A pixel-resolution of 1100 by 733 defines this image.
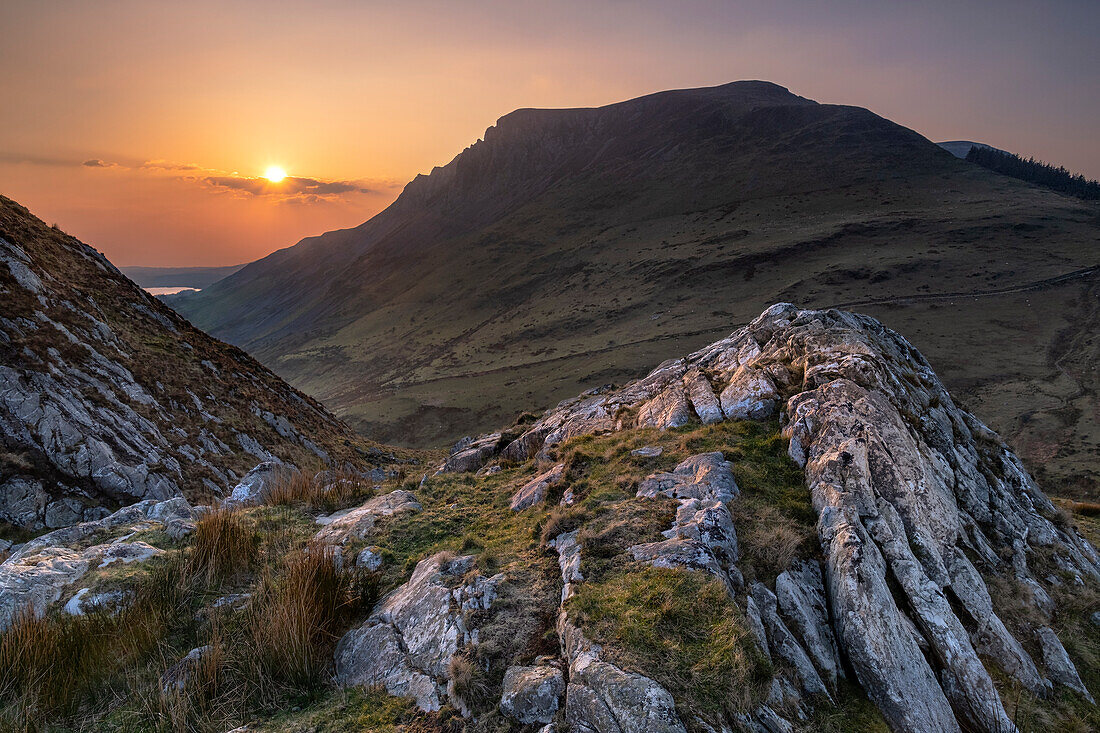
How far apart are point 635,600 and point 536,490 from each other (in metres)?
4.54

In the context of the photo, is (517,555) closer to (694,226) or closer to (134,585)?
(134,585)

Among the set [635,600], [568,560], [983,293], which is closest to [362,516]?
[568,560]

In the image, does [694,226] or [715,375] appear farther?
[694,226]

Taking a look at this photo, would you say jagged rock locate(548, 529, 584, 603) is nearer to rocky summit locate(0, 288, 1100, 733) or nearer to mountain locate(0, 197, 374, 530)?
rocky summit locate(0, 288, 1100, 733)

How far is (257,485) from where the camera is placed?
12586mm

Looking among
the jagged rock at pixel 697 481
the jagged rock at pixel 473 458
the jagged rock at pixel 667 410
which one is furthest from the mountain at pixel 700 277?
the jagged rock at pixel 473 458

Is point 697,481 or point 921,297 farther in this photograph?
point 921,297

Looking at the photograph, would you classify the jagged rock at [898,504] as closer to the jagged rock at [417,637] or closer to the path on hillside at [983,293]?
the jagged rock at [417,637]

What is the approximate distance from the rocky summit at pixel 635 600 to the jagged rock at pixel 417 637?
4 centimetres

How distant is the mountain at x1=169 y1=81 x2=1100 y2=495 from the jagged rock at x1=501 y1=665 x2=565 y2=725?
3787 cm

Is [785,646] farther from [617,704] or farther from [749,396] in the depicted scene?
[749,396]

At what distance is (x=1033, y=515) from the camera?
31.2 feet

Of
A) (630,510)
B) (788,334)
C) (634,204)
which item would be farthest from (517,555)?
(634,204)

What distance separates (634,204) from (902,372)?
141065mm
